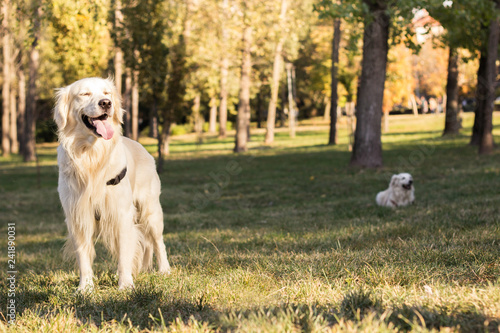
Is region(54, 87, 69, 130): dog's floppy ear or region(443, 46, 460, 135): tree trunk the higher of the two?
region(443, 46, 460, 135): tree trunk

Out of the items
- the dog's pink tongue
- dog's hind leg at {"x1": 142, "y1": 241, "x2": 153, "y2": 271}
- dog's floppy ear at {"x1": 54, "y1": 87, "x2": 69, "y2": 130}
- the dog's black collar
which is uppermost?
dog's floppy ear at {"x1": 54, "y1": 87, "x2": 69, "y2": 130}

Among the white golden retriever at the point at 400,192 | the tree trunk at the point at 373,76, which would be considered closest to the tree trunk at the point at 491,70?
the tree trunk at the point at 373,76

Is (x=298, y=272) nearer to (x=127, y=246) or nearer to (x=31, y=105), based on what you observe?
(x=127, y=246)

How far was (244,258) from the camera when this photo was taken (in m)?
4.86

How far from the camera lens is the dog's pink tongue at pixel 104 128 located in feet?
13.5

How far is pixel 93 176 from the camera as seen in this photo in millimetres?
4141

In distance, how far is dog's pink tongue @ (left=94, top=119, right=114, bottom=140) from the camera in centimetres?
411

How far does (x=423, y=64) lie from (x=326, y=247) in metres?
46.4

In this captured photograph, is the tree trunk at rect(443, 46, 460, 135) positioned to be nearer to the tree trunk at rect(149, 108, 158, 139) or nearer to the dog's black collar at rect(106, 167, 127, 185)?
the tree trunk at rect(149, 108, 158, 139)

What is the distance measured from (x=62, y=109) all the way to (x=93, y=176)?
61 cm

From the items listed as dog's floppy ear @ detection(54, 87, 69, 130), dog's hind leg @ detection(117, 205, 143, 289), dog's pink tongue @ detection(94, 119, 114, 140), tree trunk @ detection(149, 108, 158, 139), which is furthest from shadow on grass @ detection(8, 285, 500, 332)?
tree trunk @ detection(149, 108, 158, 139)

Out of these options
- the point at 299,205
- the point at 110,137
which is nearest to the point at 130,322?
the point at 110,137

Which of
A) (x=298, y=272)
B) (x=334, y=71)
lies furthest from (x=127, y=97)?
(x=298, y=272)

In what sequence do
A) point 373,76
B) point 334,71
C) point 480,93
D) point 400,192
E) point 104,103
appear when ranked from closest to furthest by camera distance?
point 104,103
point 400,192
point 373,76
point 480,93
point 334,71
